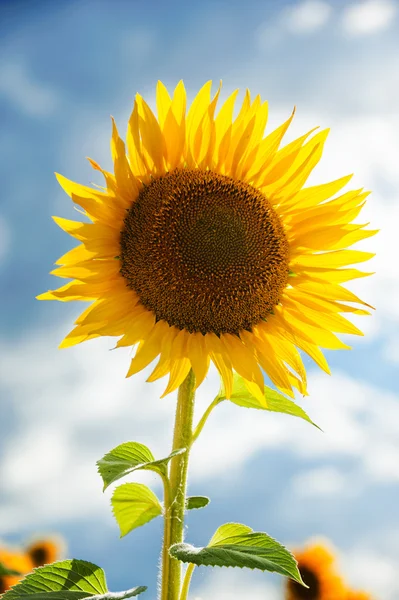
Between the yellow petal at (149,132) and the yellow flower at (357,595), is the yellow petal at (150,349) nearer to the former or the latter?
A: the yellow petal at (149,132)

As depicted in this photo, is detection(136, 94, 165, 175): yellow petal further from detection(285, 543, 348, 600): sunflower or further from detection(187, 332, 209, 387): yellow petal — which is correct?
detection(285, 543, 348, 600): sunflower

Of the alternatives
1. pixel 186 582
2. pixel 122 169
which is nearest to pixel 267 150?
pixel 122 169

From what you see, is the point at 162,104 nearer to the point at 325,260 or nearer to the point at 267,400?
the point at 325,260

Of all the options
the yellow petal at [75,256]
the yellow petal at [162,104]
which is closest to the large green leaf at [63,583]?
the yellow petal at [75,256]

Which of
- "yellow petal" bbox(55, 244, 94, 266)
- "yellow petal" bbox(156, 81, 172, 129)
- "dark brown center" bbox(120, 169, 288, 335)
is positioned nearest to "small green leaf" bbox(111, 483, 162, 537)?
"dark brown center" bbox(120, 169, 288, 335)

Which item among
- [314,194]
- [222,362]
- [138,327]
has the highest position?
[314,194]

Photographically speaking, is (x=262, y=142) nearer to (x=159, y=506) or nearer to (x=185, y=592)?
(x=159, y=506)
